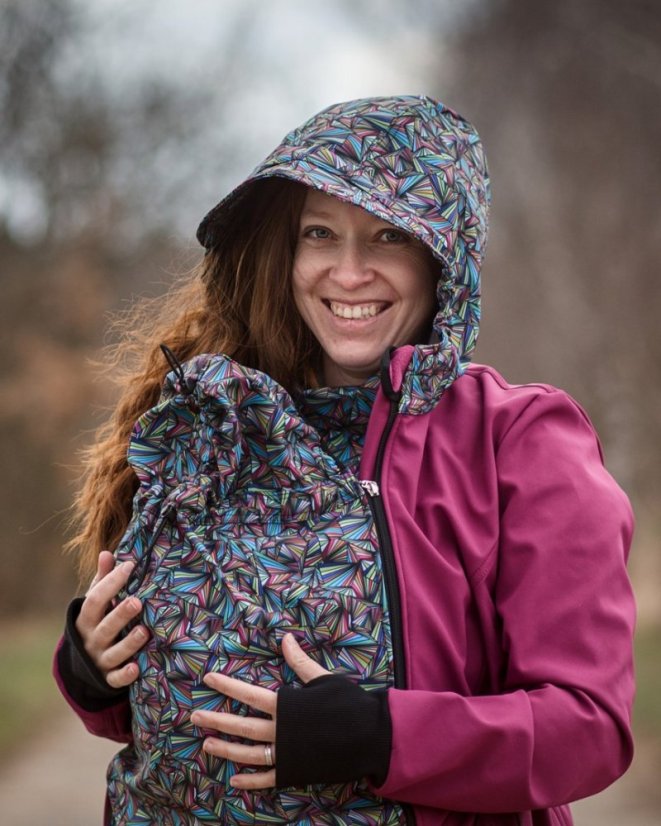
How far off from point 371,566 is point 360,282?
647 mm

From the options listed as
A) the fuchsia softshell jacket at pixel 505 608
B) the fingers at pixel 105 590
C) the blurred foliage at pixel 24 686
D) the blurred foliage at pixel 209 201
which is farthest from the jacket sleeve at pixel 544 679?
the blurred foliage at pixel 209 201

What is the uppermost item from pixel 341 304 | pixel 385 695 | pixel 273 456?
pixel 341 304

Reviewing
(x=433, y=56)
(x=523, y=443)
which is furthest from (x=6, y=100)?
(x=523, y=443)

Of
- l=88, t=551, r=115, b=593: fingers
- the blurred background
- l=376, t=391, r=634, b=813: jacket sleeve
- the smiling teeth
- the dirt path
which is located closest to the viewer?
l=376, t=391, r=634, b=813: jacket sleeve

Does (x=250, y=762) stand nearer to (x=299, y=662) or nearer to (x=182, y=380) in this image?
(x=299, y=662)

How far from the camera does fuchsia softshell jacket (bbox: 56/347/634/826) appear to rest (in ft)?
5.94

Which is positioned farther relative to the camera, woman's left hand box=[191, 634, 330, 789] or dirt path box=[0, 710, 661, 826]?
dirt path box=[0, 710, 661, 826]

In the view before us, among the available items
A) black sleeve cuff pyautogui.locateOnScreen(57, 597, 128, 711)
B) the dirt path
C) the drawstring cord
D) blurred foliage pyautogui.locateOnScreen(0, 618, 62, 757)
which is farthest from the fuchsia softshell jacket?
blurred foliage pyautogui.locateOnScreen(0, 618, 62, 757)

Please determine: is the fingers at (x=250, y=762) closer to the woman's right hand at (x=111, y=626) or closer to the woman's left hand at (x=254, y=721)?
the woman's left hand at (x=254, y=721)

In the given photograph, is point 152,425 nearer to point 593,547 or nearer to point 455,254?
point 455,254

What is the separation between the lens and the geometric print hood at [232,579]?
1.93 meters

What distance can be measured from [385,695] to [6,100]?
9.99m

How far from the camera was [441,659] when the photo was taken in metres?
1.95

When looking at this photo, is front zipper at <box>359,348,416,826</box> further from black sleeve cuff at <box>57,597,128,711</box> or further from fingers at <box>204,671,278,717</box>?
black sleeve cuff at <box>57,597,128,711</box>
